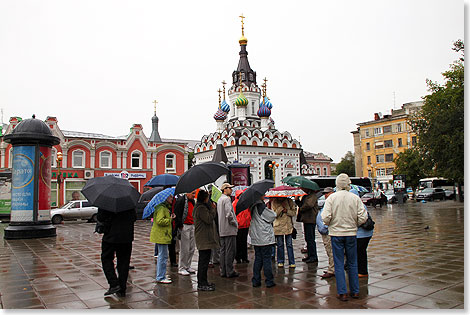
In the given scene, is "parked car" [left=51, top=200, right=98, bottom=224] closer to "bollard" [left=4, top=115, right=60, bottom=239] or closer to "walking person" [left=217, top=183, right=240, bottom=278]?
"bollard" [left=4, top=115, right=60, bottom=239]

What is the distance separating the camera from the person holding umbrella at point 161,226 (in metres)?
7.18

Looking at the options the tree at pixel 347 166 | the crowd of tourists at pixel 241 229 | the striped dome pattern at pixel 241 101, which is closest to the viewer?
the crowd of tourists at pixel 241 229

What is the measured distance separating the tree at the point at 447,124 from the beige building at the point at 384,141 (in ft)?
108

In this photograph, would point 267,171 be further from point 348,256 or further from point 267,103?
point 348,256

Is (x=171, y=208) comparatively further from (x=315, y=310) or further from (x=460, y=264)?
(x=460, y=264)

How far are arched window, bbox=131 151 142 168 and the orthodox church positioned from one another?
719 centimetres

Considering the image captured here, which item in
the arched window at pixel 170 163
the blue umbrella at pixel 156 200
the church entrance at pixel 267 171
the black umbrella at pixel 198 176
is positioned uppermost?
the arched window at pixel 170 163

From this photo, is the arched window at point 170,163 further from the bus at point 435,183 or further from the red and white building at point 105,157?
the bus at point 435,183

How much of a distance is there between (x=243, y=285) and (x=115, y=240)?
232cm

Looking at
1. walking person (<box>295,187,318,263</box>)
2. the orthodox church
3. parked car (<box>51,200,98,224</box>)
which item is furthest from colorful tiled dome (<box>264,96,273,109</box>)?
walking person (<box>295,187,318,263</box>)

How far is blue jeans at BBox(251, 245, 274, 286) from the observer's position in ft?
21.9

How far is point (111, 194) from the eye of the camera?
20.2ft

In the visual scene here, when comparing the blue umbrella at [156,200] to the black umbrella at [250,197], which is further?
the blue umbrella at [156,200]

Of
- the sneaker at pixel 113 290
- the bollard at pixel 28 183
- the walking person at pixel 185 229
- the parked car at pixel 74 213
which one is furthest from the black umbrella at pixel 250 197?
the parked car at pixel 74 213
